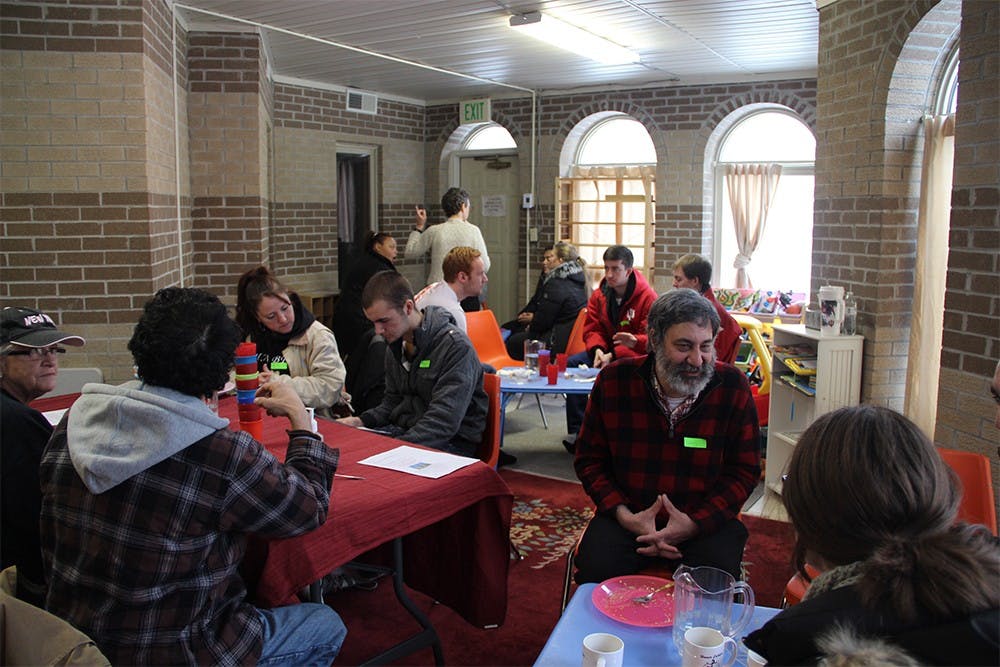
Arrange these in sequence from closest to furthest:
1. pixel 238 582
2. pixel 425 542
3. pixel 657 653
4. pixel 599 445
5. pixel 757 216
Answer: pixel 657 653 → pixel 238 582 → pixel 599 445 → pixel 425 542 → pixel 757 216

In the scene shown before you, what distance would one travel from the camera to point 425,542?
3.25 meters

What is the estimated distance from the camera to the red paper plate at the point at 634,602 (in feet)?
6.19

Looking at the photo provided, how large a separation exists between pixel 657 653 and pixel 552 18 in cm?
503

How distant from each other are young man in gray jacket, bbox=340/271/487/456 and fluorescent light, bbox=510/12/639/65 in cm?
298

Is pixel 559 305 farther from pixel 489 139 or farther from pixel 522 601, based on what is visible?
pixel 489 139

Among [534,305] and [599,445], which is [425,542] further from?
[534,305]

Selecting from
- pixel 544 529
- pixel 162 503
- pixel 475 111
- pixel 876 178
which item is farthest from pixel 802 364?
pixel 475 111

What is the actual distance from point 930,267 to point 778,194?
4176mm

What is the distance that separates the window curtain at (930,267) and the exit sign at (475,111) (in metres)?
5.95

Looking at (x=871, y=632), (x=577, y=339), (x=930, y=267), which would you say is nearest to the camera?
(x=871, y=632)

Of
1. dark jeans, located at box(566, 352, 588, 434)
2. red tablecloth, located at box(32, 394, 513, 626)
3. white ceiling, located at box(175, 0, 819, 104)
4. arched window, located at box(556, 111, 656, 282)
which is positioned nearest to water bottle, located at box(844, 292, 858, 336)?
dark jeans, located at box(566, 352, 588, 434)

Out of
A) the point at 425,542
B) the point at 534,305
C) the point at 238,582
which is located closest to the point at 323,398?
the point at 425,542

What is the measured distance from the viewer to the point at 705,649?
5.29 ft

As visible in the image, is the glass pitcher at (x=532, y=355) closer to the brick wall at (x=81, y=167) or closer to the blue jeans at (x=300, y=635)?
the brick wall at (x=81, y=167)
